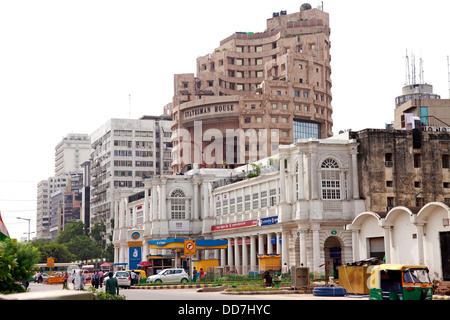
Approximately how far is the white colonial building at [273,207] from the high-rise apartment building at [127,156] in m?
69.7

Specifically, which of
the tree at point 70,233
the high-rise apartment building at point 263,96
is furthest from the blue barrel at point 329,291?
the tree at point 70,233

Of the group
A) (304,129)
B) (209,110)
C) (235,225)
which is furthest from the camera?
(304,129)

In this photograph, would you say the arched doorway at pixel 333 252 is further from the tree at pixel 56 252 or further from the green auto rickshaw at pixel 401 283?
the tree at pixel 56 252

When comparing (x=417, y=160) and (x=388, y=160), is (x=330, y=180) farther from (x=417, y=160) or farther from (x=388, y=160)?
(x=417, y=160)

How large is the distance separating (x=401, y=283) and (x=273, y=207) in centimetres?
4140

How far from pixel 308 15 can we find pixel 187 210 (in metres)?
81.6

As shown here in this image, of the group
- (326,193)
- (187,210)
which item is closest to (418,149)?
(326,193)

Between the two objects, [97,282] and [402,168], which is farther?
[402,168]

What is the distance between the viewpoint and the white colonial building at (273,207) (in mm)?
63125

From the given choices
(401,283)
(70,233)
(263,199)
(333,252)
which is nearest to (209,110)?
(70,233)

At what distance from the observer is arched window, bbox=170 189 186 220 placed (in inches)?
3536

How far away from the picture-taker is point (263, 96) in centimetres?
13638

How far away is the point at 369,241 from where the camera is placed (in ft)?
169
